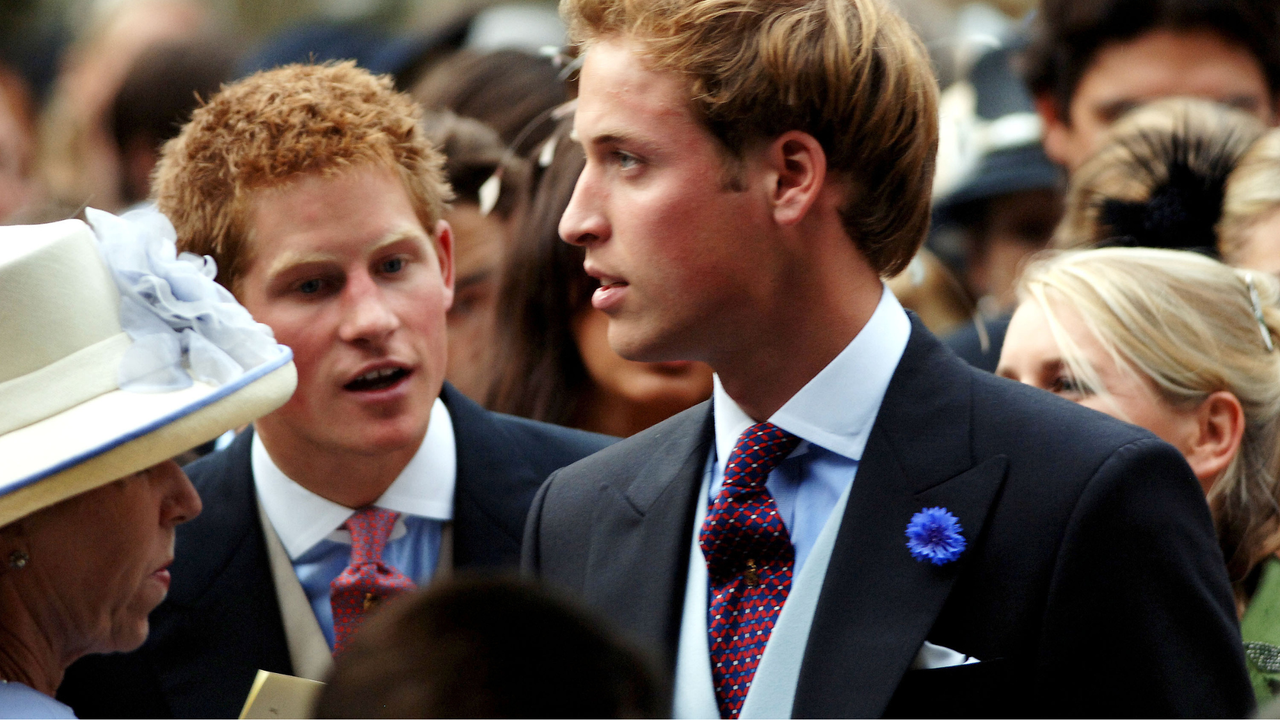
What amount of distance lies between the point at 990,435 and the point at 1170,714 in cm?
55

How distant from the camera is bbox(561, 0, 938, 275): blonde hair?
2.70 metres

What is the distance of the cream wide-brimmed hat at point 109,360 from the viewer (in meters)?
2.45

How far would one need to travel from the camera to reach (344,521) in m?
3.47

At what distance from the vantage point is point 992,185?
671 centimetres

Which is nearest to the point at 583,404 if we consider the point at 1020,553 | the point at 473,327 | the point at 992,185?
the point at 473,327

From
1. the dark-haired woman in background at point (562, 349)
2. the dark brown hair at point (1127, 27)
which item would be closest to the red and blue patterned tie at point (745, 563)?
the dark-haired woman in background at point (562, 349)

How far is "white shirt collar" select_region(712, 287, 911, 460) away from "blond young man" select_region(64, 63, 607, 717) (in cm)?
101

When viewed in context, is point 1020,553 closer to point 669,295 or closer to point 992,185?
point 669,295

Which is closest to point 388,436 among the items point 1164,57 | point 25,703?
point 25,703

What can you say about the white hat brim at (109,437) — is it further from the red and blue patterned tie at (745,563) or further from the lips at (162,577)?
the red and blue patterned tie at (745,563)

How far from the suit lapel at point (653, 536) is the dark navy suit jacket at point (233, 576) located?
58 centimetres

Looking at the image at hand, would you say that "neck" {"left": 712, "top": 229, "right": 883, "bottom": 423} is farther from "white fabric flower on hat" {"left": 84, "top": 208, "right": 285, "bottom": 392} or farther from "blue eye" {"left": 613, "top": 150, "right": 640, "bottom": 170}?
"white fabric flower on hat" {"left": 84, "top": 208, "right": 285, "bottom": 392}

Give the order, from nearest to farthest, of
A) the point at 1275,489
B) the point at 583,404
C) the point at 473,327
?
the point at 1275,489 < the point at 583,404 < the point at 473,327

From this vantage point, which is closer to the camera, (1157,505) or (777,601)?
(1157,505)
